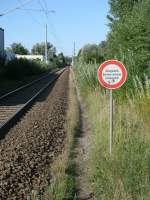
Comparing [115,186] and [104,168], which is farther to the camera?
[104,168]

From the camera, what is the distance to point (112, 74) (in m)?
8.90

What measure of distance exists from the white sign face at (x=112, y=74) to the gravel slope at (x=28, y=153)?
2052mm

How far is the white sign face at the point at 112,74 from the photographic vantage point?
8867mm

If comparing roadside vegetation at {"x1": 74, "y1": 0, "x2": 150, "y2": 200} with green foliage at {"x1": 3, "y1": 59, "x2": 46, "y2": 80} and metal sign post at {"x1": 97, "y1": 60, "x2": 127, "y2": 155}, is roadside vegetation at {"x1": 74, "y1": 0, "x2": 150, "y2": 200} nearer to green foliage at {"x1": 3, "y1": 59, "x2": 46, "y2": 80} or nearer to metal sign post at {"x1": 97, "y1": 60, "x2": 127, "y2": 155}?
metal sign post at {"x1": 97, "y1": 60, "x2": 127, "y2": 155}

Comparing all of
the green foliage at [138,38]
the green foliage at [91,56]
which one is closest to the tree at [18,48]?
the green foliage at [91,56]

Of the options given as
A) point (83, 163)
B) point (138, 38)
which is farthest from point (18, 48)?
point (83, 163)

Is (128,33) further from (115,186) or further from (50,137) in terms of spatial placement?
(115,186)

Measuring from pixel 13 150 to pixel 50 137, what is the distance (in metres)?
2.04

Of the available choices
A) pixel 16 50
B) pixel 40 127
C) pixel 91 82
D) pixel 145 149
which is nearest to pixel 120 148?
pixel 145 149

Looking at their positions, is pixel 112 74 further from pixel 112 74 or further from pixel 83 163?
pixel 83 163

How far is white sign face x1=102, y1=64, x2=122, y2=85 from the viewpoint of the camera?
887 cm

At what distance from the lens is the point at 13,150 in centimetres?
1005

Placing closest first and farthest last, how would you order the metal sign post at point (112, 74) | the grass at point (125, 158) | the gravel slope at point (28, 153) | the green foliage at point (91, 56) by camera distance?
the grass at point (125, 158), the gravel slope at point (28, 153), the metal sign post at point (112, 74), the green foliage at point (91, 56)

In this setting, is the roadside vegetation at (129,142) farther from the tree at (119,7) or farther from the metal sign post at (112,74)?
the tree at (119,7)
